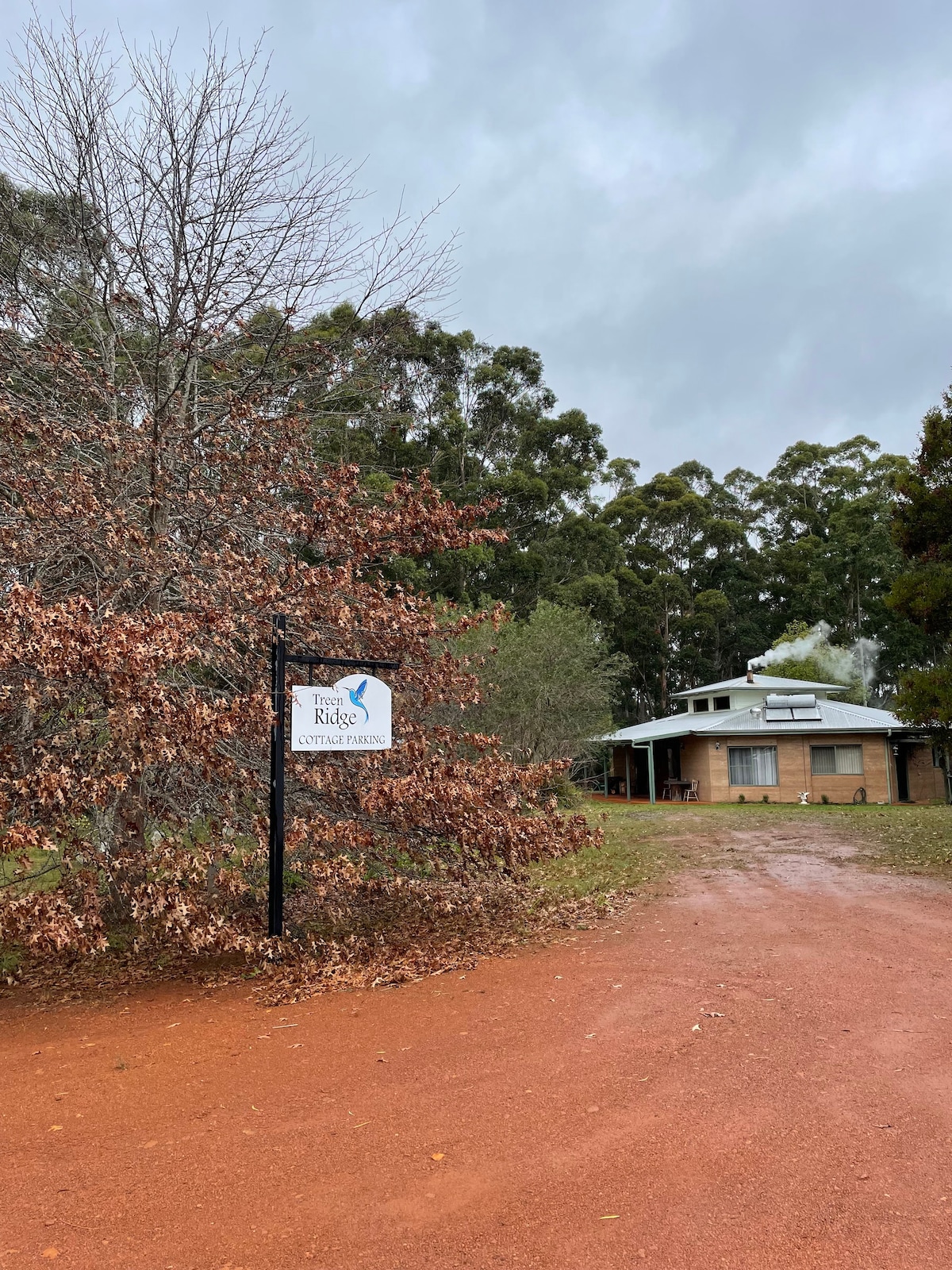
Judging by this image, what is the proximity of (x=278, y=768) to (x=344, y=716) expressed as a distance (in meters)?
0.64

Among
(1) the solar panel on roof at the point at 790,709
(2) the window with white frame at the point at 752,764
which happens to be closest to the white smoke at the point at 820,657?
(1) the solar panel on roof at the point at 790,709

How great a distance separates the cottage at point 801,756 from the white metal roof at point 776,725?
2 centimetres

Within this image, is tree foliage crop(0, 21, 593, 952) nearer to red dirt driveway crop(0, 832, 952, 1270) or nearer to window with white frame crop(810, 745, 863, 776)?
red dirt driveway crop(0, 832, 952, 1270)

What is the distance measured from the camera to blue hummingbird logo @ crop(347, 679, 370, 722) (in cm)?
630

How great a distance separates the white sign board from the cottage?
18.2 m

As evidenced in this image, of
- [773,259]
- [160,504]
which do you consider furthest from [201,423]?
[773,259]

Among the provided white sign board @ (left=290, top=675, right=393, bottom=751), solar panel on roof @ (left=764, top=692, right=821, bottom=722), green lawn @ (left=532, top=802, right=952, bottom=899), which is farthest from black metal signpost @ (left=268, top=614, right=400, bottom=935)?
solar panel on roof @ (left=764, top=692, right=821, bottom=722)

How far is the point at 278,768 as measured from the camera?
5.88m

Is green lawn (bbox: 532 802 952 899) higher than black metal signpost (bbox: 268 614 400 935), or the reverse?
black metal signpost (bbox: 268 614 400 935)

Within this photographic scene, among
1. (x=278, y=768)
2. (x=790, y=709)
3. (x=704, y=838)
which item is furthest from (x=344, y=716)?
(x=790, y=709)

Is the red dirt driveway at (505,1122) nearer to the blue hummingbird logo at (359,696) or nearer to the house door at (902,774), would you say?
the blue hummingbird logo at (359,696)

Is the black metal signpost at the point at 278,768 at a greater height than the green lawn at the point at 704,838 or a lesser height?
greater

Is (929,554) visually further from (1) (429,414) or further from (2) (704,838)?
(1) (429,414)

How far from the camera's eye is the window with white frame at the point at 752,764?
80.0 ft
